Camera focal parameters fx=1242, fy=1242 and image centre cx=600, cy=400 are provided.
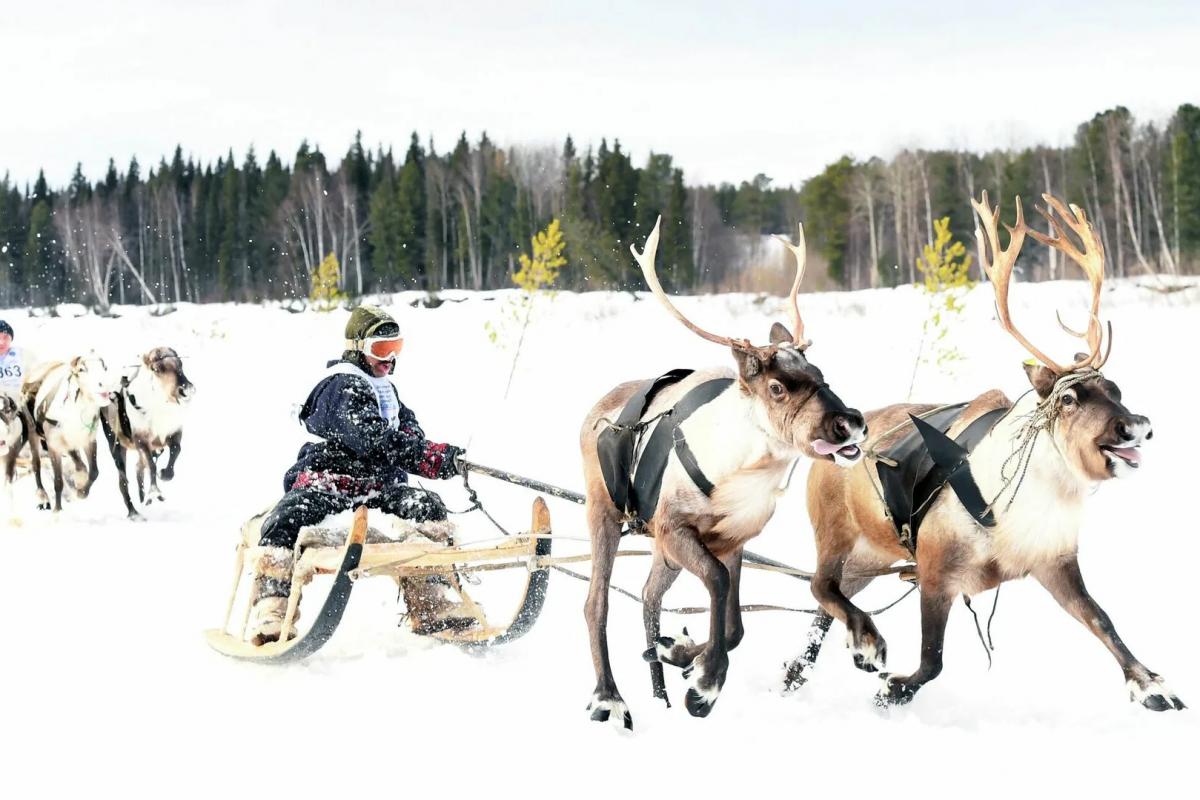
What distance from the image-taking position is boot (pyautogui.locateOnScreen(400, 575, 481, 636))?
18.0 ft

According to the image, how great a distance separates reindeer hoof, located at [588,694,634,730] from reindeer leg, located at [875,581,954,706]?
0.87m

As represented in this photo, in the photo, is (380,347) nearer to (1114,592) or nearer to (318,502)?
(318,502)

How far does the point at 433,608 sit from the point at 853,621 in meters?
2.08

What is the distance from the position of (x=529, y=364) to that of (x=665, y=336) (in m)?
2.30

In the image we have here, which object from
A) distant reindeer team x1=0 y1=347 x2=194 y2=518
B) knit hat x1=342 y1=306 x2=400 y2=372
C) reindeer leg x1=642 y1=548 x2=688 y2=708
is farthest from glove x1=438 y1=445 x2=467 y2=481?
distant reindeer team x1=0 y1=347 x2=194 y2=518

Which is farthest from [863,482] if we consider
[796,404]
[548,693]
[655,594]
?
[548,693]

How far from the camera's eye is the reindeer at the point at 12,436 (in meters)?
9.72

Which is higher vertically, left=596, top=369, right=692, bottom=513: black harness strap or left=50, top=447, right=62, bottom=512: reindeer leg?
left=596, top=369, right=692, bottom=513: black harness strap

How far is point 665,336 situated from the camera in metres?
19.3

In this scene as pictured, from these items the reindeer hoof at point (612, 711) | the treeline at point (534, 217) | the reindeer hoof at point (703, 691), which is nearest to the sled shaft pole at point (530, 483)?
the reindeer hoof at point (612, 711)

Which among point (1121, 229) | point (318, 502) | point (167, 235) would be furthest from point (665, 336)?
point (167, 235)

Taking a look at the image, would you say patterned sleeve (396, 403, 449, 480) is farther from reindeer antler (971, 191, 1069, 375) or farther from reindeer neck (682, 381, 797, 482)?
reindeer antler (971, 191, 1069, 375)

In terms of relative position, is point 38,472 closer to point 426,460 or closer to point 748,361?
point 426,460

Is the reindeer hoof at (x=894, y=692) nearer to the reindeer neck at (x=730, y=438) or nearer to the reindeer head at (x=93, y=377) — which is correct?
the reindeer neck at (x=730, y=438)
